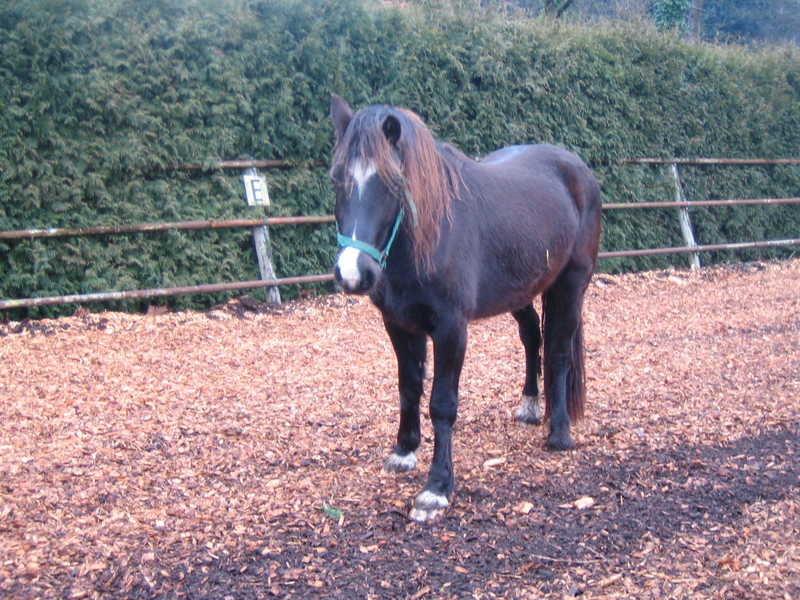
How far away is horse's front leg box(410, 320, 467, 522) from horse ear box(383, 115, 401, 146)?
0.82m

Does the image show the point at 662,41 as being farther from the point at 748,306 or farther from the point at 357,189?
the point at 357,189

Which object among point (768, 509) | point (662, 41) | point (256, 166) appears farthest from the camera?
point (662, 41)

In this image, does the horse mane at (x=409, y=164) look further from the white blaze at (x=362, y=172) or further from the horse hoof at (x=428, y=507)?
the horse hoof at (x=428, y=507)

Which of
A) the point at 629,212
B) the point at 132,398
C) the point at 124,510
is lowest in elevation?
the point at 629,212

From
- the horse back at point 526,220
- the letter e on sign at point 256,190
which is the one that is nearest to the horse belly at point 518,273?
the horse back at point 526,220

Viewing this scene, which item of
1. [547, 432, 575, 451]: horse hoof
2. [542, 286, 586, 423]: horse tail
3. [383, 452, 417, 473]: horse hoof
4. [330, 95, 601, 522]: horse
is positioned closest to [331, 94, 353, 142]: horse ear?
[330, 95, 601, 522]: horse

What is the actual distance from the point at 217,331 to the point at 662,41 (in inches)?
322

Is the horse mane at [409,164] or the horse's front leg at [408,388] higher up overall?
the horse mane at [409,164]

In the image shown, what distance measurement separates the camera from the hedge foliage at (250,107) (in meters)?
6.48

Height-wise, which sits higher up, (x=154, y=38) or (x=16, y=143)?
(x=154, y=38)

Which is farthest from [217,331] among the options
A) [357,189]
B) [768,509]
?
[768,509]

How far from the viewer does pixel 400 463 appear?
142 inches

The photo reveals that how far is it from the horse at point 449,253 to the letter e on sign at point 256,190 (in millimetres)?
3689

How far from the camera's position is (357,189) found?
111 inches
